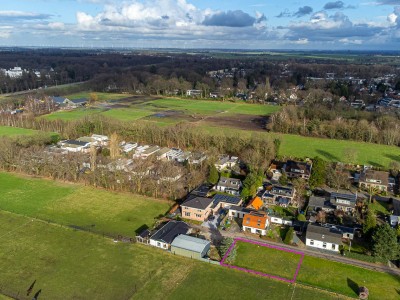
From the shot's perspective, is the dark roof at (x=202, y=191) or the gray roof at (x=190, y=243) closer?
the gray roof at (x=190, y=243)

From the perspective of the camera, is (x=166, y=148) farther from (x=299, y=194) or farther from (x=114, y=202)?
(x=299, y=194)

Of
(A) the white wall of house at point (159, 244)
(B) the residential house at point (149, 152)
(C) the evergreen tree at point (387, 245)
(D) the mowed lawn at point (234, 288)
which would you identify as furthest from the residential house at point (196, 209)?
(C) the evergreen tree at point (387, 245)

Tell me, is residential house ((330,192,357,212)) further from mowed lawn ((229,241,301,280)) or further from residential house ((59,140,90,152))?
residential house ((59,140,90,152))

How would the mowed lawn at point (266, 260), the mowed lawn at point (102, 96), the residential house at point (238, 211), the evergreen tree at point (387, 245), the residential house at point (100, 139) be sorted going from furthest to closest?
the mowed lawn at point (102, 96)
the residential house at point (100, 139)
the residential house at point (238, 211)
the evergreen tree at point (387, 245)
the mowed lawn at point (266, 260)

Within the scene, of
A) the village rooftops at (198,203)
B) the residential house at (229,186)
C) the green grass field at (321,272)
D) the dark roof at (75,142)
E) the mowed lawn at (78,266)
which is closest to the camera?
the mowed lawn at (78,266)

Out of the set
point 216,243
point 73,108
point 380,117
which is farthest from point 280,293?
point 73,108

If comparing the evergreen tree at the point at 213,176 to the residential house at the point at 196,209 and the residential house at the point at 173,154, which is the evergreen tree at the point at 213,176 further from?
the residential house at the point at 173,154

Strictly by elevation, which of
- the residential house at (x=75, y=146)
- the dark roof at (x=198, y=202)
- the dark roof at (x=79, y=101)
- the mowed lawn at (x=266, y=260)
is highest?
the dark roof at (x=79, y=101)
